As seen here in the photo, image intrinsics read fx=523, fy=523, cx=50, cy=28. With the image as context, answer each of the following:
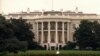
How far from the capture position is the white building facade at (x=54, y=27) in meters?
123

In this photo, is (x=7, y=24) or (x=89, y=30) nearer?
(x=7, y=24)

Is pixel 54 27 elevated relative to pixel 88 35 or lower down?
elevated

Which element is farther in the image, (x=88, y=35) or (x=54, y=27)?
(x=54, y=27)

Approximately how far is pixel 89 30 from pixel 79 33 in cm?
262

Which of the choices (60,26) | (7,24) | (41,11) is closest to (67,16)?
(60,26)

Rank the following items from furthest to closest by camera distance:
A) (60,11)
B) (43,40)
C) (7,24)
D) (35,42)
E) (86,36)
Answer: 1. (60,11)
2. (43,40)
3. (35,42)
4. (86,36)
5. (7,24)

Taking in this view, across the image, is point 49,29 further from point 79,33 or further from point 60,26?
point 79,33

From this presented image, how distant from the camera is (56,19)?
409 feet

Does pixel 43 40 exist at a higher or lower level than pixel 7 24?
lower

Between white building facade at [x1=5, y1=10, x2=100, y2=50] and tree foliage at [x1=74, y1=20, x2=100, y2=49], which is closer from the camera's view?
tree foliage at [x1=74, y1=20, x2=100, y2=49]

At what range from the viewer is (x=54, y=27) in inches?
4924

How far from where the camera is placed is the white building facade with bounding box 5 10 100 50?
123m

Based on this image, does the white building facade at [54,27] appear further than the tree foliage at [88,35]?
Yes

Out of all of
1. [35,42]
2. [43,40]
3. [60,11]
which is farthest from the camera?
[60,11]
